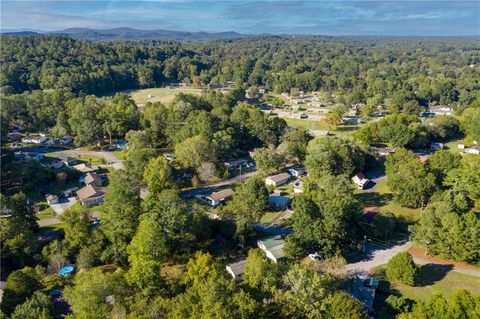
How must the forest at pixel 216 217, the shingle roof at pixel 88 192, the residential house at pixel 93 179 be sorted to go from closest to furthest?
the forest at pixel 216 217 < the shingle roof at pixel 88 192 < the residential house at pixel 93 179

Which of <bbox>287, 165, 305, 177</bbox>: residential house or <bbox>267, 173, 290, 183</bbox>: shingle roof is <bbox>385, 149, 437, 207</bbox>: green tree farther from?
<bbox>267, 173, 290, 183</bbox>: shingle roof

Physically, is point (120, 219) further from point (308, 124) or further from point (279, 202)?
point (308, 124)

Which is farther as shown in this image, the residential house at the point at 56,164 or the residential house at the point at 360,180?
the residential house at the point at 56,164

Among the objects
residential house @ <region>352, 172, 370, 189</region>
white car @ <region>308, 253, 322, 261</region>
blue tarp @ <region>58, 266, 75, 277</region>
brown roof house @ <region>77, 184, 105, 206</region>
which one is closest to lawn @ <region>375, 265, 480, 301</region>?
white car @ <region>308, 253, 322, 261</region>

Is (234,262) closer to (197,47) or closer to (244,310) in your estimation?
(244,310)

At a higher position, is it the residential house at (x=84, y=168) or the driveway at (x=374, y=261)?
the residential house at (x=84, y=168)

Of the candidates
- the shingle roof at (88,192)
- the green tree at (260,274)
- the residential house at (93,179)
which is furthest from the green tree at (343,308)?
the residential house at (93,179)

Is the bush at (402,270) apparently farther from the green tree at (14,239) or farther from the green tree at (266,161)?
the green tree at (14,239)

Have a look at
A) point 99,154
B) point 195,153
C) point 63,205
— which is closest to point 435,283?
point 195,153

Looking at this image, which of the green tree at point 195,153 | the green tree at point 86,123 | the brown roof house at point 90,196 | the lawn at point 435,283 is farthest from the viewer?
the green tree at point 86,123

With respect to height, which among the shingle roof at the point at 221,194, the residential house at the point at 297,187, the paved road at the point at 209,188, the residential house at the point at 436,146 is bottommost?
the paved road at the point at 209,188
